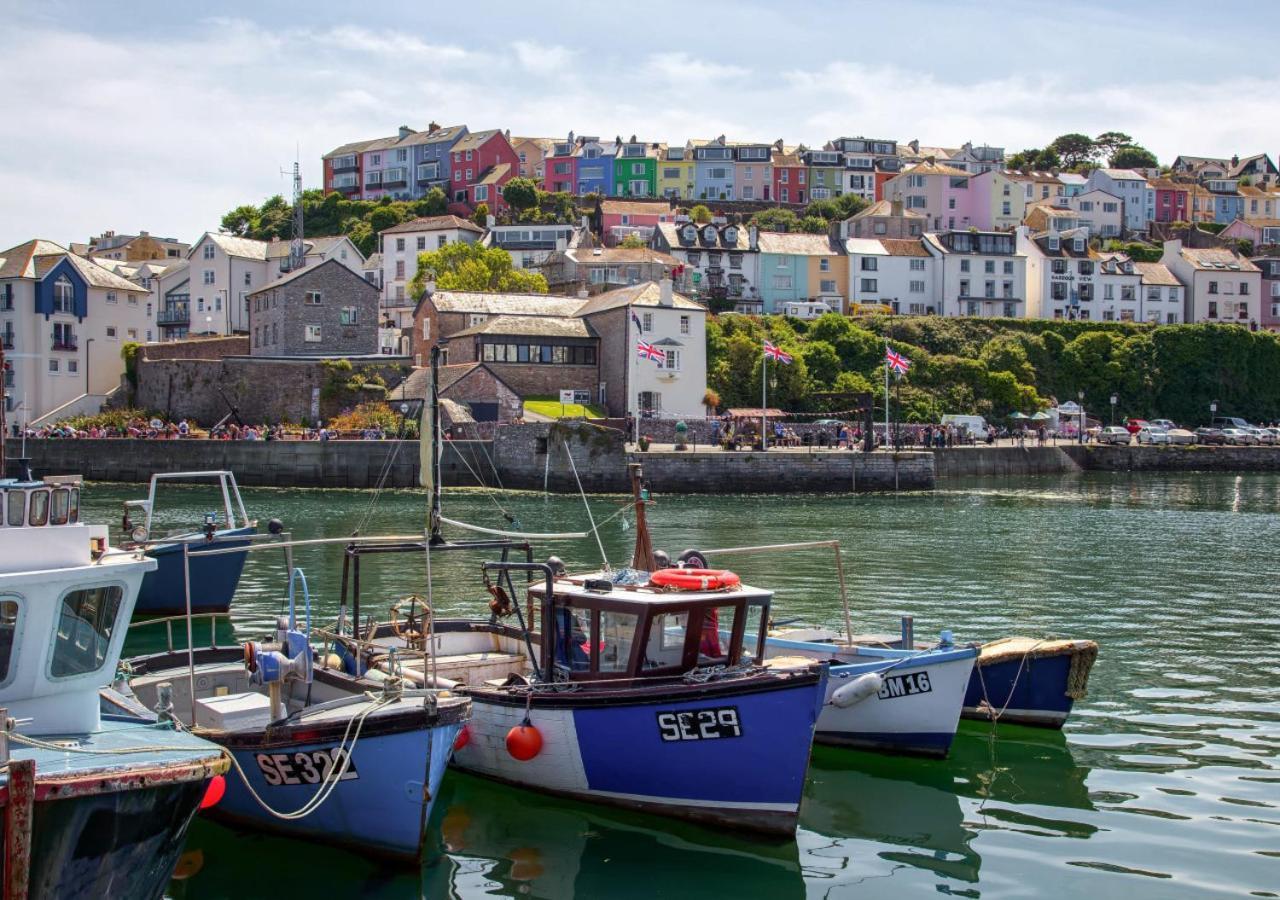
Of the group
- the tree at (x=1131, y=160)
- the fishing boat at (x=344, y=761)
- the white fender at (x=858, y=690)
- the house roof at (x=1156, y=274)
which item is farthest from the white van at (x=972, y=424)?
the tree at (x=1131, y=160)

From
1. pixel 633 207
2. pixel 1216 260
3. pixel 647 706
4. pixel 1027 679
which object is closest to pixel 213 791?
pixel 647 706

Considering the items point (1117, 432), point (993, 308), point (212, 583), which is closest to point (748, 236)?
point (993, 308)

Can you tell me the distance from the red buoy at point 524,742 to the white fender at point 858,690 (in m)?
3.52

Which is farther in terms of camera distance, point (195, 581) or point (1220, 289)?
point (1220, 289)

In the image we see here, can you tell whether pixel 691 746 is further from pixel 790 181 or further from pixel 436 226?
pixel 790 181

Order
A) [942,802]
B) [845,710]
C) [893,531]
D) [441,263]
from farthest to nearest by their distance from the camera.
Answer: [441,263] < [893,531] < [845,710] < [942,802]

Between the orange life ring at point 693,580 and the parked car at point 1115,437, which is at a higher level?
the orange life ring at point 693,580

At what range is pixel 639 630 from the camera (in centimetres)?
1312

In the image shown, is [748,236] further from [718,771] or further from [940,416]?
[718,771]

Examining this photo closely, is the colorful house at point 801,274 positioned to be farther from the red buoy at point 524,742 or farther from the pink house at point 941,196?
the red buoy at point 524,742

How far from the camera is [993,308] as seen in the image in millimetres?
93875

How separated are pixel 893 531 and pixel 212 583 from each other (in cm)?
2194

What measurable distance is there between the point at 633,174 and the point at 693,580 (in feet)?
371

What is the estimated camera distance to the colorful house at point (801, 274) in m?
93.5
